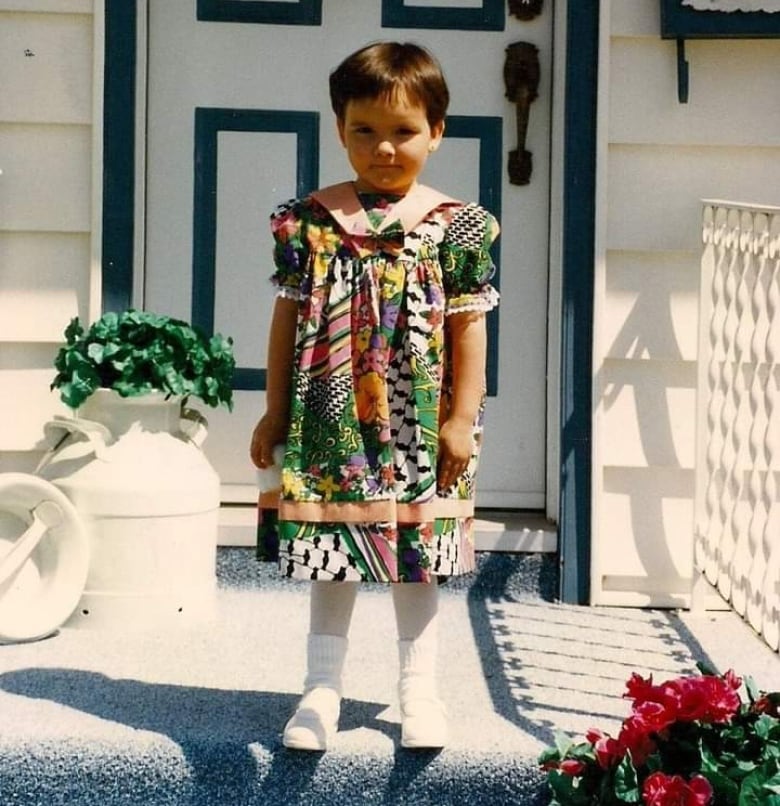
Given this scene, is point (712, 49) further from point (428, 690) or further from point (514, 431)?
point (428, 690)

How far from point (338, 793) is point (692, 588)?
1.39 metres

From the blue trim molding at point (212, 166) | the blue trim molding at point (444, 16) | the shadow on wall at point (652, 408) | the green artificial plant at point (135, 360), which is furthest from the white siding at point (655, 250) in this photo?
the green artificial plant at point (135, 360)

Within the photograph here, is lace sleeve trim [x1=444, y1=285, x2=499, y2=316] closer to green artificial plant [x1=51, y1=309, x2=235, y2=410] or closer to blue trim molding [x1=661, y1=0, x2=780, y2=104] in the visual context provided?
green artificial plant [x1=51, y1=309, x2=235, y2=410]

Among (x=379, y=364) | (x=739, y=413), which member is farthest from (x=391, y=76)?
(x=739, y=413)

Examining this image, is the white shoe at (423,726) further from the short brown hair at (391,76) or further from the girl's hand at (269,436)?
the short brown hair at (391,76)

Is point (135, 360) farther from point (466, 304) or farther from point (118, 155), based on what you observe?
point (466, 304)

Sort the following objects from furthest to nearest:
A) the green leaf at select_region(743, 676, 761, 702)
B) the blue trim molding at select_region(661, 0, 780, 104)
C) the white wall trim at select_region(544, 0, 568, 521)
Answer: the white wall trim at select_region(544, 0, 568, 521) < the blue trim molding at select_region(661, 0, 780, 104) < the green leaf at select_region(743, 676, 761, 702)

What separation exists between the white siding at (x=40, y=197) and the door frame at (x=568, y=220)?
52mm

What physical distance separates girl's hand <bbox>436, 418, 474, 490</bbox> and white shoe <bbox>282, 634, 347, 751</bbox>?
36 cm

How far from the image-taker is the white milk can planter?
332 cm

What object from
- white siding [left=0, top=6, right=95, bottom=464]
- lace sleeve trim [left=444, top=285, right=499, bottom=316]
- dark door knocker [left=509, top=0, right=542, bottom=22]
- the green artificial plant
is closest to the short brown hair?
lace sleeve trim [left=444, top=285, right=499, bottom=316]

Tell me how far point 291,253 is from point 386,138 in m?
0.26

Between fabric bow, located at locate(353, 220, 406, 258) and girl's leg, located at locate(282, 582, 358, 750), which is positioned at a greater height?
fabric bow, located at locate(353, 220, 406, 258)

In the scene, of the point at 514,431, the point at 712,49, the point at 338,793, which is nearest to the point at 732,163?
the point at 712,49
